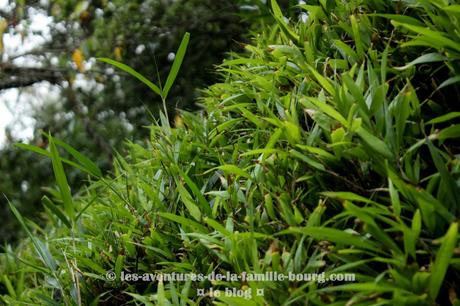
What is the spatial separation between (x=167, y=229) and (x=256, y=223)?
1.16ft

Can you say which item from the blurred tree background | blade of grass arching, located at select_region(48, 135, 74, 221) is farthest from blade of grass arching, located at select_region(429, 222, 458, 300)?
the blurred tree background

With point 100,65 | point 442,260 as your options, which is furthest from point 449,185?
point 100,65

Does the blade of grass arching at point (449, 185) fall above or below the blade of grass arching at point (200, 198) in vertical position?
above

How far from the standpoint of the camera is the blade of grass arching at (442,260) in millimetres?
911

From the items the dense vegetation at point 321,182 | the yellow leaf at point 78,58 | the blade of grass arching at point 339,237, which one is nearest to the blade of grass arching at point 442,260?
the dense vegetation at point 321,182

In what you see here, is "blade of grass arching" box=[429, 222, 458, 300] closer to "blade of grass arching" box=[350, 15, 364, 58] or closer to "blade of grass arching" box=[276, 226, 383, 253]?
"blade of grass arching" box=[276, 226, 383, 253]

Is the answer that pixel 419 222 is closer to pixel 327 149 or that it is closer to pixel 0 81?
pixel 327 149

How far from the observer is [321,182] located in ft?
4.01

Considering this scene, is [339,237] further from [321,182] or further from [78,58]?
[78,58]

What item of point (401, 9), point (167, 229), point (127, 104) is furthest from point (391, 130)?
point (127, 104)

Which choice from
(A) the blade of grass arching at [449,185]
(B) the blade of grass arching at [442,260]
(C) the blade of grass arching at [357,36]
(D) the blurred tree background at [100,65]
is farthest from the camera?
(D) the blurred tree background at [100,65]

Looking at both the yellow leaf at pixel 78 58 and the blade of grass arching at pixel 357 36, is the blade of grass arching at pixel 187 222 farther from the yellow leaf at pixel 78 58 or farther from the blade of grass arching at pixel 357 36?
the yellow leaf at pixel 78 58

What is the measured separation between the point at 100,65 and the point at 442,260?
433 cm

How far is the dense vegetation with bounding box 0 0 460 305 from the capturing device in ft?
3.38
